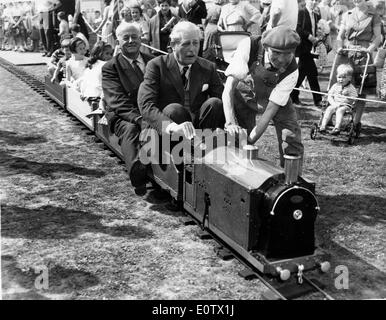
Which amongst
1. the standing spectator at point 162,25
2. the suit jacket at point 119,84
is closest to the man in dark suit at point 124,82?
the suit jacket at point 119,84

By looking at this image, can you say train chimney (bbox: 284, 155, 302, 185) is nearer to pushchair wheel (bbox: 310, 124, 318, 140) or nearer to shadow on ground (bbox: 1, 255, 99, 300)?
shadow on ground (bbox: 1, 255, 99, 300)

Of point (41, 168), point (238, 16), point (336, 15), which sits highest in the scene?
point (336, 15)

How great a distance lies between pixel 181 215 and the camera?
5.41 meters

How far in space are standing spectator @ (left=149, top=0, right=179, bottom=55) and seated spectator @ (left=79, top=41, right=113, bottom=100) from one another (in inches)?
105

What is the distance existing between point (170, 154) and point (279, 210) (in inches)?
66.6

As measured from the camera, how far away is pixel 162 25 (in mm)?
11258

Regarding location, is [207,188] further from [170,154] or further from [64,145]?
[64,145]

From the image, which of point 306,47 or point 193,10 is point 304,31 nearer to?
point 306,47

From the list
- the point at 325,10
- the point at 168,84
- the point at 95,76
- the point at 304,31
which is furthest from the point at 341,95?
the point at 325,10

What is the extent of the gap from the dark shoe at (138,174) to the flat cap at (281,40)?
74.7 inches

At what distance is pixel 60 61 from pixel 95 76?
2359 mm

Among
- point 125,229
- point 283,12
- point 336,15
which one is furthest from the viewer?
point 336,15

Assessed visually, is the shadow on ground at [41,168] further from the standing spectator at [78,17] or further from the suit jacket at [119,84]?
the standing spectator at [78,17]

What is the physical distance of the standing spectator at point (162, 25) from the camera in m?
11.1
